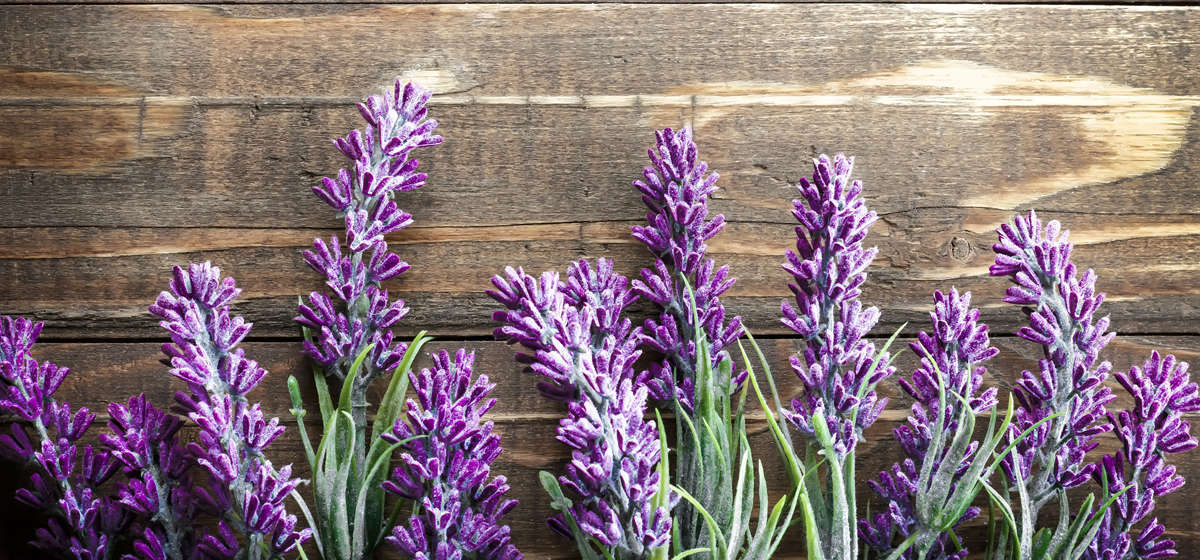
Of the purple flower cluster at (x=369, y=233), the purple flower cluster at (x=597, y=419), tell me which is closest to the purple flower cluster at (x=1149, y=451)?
the purple flower cluster at (x=597, y=419)

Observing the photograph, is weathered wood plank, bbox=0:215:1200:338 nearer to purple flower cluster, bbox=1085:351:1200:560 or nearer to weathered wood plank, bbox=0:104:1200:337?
weathered wood plank, bbox=0:104:1200:337

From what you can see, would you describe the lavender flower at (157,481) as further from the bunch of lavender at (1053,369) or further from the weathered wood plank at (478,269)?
the bunch of lavender at (1053,369)

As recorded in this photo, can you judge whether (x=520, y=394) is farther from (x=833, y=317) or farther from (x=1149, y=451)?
(x=1149, y=451)

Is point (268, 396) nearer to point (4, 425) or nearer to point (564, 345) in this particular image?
point (4, 425)

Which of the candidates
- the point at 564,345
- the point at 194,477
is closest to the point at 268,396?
the point at 194,477

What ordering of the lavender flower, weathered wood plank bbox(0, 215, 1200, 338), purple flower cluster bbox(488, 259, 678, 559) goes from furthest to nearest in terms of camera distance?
weathered wood plank bbox(0, 215, 1200, 338)
the lavender flower
purple flower cluster bbox(488, 259, 678, 559)

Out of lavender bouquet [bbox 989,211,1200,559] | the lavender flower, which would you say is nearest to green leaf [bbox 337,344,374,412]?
the lavender flower

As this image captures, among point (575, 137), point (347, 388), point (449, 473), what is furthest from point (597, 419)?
point (575, 137)
